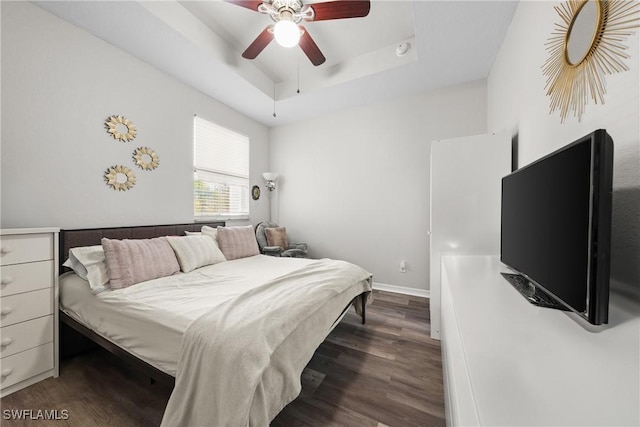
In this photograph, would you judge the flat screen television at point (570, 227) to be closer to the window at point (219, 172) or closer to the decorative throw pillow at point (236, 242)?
the decorative throw pillow at point (236, 242)

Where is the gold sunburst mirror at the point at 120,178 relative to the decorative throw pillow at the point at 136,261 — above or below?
above

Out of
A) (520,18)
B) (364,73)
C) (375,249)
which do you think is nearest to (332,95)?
(364,73)

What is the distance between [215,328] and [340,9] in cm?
224

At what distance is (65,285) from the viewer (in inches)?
69.5

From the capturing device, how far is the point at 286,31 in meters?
1.72

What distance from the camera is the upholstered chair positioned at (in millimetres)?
3527

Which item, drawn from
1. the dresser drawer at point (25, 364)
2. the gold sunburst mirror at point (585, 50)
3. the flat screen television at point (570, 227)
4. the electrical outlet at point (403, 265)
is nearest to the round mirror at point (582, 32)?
the gold sunburst mirror at point (585, 50)

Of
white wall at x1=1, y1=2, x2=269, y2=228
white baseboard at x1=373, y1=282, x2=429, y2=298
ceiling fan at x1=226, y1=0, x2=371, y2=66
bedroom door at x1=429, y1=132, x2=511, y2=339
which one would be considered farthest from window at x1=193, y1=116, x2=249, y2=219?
bedroom door at x1=429, y1=132, x2=511, y2=339

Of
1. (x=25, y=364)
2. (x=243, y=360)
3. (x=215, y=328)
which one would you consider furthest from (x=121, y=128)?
(x=243, y=360)

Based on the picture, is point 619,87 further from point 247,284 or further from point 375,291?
point 375,291

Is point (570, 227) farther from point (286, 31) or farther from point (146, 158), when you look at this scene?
point (146, 158)

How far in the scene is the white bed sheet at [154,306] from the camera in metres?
1.24

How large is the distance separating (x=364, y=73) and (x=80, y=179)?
309cm

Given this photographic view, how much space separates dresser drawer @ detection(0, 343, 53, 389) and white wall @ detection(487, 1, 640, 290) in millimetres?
3158
